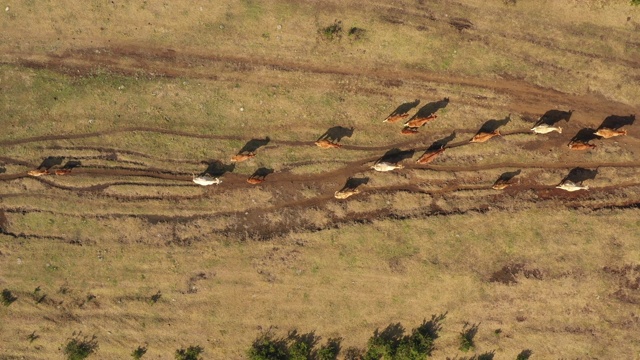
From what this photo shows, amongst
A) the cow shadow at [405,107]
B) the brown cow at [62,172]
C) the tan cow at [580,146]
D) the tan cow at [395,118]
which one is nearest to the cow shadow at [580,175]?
the tan cow at [580,146]

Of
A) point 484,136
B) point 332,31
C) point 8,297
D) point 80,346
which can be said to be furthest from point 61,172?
point 484,136

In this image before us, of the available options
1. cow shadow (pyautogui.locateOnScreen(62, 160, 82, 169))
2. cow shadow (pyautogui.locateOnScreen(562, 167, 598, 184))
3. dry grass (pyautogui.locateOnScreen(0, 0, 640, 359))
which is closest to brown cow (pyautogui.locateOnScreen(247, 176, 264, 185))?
dry grass (pyautogui.locateOnScreen(0, 0, 640, 359))

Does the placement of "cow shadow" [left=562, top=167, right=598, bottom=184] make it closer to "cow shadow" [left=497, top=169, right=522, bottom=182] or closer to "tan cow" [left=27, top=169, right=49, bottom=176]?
"cow shadow" [left=497, top=169, right=522, bottom=182]

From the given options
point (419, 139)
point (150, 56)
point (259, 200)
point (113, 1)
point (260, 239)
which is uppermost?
point (113, 1)

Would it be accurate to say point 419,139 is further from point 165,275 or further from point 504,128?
Answer: point 165,275

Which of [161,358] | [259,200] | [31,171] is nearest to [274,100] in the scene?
[259,200]

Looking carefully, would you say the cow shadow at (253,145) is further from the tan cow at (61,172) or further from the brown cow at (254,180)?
the tan cow at (61,172)

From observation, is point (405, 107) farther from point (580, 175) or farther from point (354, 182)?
point (580, 175)
